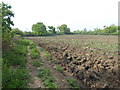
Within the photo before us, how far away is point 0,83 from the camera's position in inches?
244

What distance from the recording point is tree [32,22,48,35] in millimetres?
45875

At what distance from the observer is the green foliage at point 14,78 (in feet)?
20.9

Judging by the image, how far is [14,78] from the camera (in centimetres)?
689

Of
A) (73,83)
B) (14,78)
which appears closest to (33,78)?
(14,78)

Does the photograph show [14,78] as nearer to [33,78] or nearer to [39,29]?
[33,78]

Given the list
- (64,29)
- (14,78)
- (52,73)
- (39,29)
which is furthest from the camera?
(64,29)

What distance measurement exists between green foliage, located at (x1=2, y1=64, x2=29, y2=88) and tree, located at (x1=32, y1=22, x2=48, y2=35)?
38087mm

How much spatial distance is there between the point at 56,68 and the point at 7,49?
3.43 m

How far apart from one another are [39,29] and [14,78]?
39.7 meters

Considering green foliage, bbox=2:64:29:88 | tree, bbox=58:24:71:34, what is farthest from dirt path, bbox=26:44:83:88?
tree, bbox=58:24:71:34

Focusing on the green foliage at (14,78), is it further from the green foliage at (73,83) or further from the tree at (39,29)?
the tree at (39,29)

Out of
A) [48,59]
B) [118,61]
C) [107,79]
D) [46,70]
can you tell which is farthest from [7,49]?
[118,61]

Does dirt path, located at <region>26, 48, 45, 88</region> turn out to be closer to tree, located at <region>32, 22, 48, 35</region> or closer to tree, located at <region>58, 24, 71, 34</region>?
tree, located at <region>32, 22, 48, 35</region>

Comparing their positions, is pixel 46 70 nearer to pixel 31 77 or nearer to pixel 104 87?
pixel 31 77
